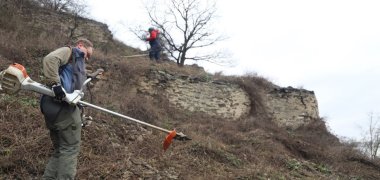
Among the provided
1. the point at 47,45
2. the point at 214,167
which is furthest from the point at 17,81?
the point at 47,45

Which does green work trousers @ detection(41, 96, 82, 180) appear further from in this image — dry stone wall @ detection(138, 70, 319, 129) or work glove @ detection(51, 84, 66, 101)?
dry stone wall @ detection(138, 70, 319, 129)

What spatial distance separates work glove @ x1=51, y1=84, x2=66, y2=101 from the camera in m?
4.01

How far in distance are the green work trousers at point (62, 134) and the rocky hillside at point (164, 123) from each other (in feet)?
3.78

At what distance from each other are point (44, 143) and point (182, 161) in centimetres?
250

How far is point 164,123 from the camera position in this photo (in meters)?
10.9

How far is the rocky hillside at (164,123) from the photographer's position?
243 inches

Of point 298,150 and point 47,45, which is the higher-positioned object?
point 47,45

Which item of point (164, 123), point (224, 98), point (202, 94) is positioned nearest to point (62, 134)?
point (164, 123)

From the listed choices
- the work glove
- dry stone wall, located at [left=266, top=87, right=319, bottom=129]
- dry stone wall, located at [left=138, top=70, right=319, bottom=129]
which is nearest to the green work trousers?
the work glove

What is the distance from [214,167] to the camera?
750 centimetres

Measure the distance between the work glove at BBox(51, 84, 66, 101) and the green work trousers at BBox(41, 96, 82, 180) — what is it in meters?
0.17

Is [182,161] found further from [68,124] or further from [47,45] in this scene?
[47,45]

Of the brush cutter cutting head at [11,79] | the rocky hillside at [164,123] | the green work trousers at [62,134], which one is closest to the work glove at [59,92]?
the green work trousers at [62,134]

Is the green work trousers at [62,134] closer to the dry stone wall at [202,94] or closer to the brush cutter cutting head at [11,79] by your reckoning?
the brush cutter cutting head at [11,79]
